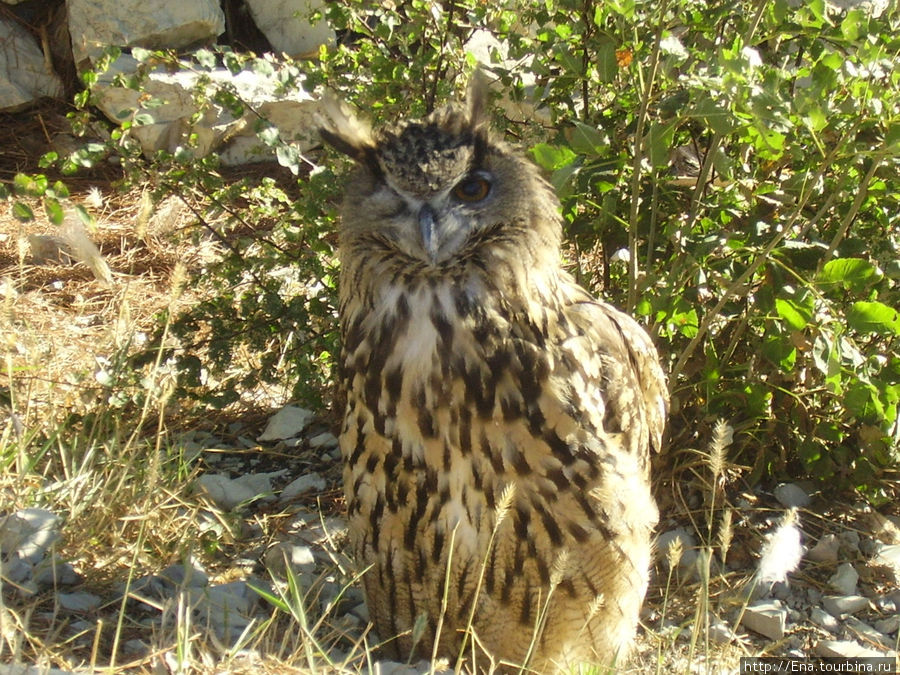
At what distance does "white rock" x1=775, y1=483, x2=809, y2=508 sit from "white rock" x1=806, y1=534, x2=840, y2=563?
168mm

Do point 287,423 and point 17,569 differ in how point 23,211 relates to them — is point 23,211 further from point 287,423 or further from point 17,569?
point 287,423

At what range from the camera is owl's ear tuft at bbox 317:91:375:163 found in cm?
262

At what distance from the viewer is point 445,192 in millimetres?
2379

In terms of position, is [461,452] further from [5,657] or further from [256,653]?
[5,657]

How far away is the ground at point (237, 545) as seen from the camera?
2.41 meters

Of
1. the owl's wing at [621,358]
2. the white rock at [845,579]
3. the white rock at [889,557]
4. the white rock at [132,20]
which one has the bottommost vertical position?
the white rock at [845,579]

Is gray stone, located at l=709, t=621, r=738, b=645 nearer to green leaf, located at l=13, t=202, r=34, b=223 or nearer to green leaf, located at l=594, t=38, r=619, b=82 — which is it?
green leaf, located at l=594, t=38, r=619, b=82

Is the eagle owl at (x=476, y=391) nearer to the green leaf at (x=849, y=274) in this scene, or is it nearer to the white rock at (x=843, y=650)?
the green leaf at (x=849, y=274)

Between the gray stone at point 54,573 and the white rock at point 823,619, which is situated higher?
the gray stone at point 54,573

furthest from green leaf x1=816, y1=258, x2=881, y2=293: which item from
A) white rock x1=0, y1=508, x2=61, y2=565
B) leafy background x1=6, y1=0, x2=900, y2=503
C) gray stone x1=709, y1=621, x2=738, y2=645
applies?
white rock x1=0, y1=508, x2=61, y2=565

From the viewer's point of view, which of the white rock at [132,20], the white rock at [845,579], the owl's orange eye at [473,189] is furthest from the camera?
the white rock at [132,20]

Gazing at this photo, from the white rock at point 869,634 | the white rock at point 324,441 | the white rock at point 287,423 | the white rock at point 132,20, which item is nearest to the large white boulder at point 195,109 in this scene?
the white rock at point 132,20

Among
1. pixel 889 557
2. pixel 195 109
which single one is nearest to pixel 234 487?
pixel 889 557

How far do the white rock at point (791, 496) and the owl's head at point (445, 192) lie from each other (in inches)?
66.7
